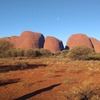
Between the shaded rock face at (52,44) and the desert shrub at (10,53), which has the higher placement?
the shaded rock face at (52,44)

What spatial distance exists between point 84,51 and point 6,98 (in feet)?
115

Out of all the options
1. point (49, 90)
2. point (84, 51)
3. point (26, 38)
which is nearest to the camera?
point (49, 90)

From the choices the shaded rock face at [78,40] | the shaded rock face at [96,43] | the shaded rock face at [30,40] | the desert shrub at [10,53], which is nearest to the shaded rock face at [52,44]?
the shaded rock face at [30,40]

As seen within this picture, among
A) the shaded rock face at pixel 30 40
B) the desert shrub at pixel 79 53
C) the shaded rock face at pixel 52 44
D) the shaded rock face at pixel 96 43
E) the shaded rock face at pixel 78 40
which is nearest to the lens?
the desert shrub at pixel 79 53

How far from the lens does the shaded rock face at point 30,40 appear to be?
91.9 m

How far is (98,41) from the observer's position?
3787 inches

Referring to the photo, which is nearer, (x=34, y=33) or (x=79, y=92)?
(x=79, y=92)

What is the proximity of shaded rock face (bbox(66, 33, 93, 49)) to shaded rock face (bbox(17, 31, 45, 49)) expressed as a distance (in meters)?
12.9

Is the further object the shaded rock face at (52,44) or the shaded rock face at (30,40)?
the shaded rock face at (52,44)

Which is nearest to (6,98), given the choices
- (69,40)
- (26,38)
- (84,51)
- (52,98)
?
(52,98)

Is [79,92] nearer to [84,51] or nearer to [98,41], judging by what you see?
[84,51]

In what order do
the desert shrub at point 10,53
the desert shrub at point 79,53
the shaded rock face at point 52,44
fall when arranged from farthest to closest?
the shaded rock face at point 52,44 < the desert shrub at point 10,53 < the desert shrub at point 79,53

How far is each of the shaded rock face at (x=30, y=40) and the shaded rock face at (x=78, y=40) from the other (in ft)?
42.2

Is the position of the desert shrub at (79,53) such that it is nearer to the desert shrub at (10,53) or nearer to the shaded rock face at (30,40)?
the desert shrub at (10,53)
